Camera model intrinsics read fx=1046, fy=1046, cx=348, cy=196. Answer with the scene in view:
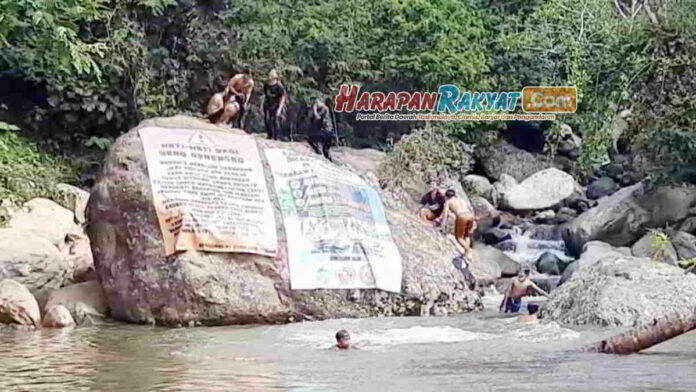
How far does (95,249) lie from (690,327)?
811cm

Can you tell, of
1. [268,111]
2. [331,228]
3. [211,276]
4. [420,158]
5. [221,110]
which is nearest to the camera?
[211,276]

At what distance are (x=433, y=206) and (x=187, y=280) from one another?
6.10 m

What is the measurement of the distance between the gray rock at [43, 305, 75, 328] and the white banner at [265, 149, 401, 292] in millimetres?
2894

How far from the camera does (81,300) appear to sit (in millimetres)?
14086

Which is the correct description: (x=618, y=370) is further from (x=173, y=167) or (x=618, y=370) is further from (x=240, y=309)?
(x=173, y=167)

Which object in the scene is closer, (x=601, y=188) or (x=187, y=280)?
(x=187, y=280)

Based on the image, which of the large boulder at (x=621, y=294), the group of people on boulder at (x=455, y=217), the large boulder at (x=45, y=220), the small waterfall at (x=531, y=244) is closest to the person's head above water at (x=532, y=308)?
the large boulder at (x=621, y=294)

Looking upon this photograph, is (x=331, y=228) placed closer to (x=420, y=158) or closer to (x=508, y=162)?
(x=420, y=158)

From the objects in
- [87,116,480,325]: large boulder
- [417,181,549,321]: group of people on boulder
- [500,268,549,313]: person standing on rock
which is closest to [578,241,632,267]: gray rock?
[417,181,549,321]: group of people on boulder

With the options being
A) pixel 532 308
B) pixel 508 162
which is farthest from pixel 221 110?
pixel 508 162

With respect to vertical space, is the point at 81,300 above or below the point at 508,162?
below

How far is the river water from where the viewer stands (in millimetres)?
8320

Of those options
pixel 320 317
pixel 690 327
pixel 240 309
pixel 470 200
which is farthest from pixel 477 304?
pixel 470 200

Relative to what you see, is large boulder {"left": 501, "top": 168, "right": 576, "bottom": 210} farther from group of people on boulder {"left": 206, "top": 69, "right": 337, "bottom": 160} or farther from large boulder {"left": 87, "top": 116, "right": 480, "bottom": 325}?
large boulder {"left": 87, "top": 116, "right": 480, "bottom": 325}
